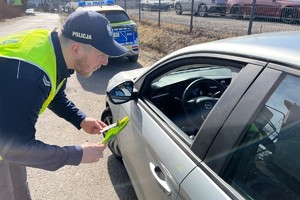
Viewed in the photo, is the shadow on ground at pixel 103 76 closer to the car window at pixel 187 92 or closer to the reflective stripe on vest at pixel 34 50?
the car window at pixel 187 92

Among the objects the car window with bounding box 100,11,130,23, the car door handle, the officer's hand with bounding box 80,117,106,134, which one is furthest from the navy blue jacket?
the car window with bounding box 100,11,130,23

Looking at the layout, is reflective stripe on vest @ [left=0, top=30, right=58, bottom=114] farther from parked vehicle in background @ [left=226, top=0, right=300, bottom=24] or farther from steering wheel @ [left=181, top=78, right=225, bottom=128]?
parked vehicle in background @ [left=226, top=0, right=300, bottom=24]

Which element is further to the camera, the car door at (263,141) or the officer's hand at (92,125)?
the officer's hand at (92,125)

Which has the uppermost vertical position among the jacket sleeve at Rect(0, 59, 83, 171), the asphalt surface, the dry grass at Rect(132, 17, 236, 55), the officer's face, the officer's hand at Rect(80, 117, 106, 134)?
the officer's face

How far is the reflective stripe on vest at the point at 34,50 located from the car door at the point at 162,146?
2.42 feet

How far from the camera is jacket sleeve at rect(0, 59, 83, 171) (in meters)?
1.36

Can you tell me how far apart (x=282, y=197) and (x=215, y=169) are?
12.4 inches

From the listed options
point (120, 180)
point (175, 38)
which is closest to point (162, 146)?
point (120, 180)

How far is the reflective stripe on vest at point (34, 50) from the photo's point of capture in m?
1.46

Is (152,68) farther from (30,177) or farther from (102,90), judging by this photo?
(102,90)

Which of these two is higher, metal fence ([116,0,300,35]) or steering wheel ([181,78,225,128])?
metal fence ([116,0,300,35])

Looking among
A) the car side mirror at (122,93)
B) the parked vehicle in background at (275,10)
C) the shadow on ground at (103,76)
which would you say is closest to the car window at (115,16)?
the shadow on ground at (103,76)

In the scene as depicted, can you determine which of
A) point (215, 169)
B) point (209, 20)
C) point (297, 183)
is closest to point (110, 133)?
point (215, 169)

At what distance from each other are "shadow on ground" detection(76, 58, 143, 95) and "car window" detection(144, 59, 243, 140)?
12.5ft
